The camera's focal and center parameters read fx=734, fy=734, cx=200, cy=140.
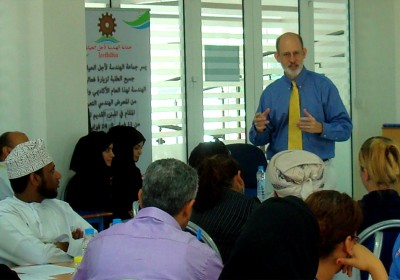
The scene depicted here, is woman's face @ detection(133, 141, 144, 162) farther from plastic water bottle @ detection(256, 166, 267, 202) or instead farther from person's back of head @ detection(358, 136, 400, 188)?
person's back of head @ detection(358, 136, 400, 188)

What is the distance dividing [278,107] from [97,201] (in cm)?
202

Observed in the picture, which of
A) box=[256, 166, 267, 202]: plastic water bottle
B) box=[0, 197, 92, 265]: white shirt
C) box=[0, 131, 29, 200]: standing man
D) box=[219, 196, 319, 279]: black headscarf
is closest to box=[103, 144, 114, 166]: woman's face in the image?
box=[0, 131, 29, 200]: standing man

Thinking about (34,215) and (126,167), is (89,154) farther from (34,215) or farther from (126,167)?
(34,215)

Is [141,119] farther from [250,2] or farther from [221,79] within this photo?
[250,2]

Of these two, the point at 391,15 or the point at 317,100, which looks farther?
the point at 391,15

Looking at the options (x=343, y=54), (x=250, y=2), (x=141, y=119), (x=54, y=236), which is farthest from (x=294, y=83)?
(x=343, y=54)

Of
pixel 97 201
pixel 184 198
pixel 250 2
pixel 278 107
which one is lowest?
pixel 97 201

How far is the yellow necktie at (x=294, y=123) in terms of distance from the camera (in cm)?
506

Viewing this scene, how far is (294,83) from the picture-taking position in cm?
518

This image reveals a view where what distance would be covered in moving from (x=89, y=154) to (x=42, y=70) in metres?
0.83

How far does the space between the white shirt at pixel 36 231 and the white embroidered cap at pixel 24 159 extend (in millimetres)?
160

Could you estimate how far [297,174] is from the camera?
381 cm

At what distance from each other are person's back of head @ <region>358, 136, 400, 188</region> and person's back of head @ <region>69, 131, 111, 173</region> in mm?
3264

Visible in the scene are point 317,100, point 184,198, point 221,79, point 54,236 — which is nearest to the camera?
point 184,198
